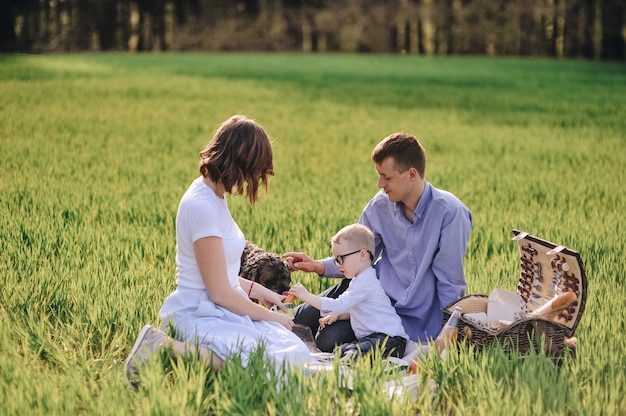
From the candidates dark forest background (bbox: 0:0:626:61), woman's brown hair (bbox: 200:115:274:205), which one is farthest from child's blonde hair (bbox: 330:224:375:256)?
dark forest background (bbox: 0:0:626:61)

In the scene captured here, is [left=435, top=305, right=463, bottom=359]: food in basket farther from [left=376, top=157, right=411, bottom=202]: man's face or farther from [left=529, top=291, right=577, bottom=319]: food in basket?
[left=376, top=157, right=411, bottom=202]: man's face

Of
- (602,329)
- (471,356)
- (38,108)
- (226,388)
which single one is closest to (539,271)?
(602,329)

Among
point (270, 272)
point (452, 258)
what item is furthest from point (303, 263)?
point (452, 258)

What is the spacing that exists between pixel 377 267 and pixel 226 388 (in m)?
1.71

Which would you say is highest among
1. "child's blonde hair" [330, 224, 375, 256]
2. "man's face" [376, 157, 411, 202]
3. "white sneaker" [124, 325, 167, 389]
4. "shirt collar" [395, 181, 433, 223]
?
"man's face" [376, 157, 411, 202]

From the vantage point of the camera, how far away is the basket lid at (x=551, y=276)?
4086 millimetres

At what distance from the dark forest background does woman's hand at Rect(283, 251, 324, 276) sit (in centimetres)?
3351

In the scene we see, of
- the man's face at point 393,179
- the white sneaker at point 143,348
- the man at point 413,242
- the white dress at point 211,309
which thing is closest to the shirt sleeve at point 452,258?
the man at point 413,242

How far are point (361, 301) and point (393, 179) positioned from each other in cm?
68

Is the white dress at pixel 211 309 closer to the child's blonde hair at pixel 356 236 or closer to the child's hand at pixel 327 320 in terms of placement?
the child's hand at pixel 327 320

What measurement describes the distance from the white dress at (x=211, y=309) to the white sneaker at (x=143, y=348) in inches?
6.7

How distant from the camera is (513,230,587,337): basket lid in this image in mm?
4086

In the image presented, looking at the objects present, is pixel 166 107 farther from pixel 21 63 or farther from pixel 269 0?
pixel 269 0

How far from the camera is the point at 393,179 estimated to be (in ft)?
15.0
